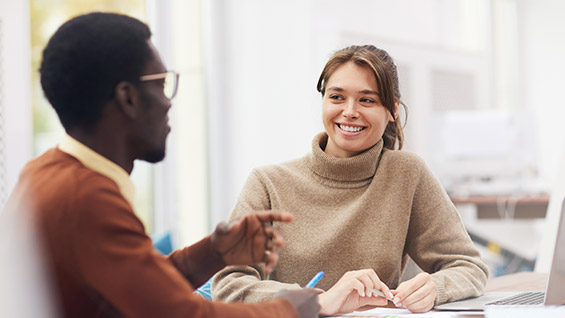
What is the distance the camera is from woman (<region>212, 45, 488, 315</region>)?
54.1 inches

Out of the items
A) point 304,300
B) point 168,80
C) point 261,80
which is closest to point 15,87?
point 261,80

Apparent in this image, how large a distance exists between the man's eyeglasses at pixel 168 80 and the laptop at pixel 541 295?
2.13 ft

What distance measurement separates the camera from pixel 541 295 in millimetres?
1240

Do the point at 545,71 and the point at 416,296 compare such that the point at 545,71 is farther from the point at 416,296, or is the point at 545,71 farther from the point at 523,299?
the point at 416,296

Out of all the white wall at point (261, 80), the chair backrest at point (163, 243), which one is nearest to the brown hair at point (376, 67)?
the chair backrest at point (163, 243)

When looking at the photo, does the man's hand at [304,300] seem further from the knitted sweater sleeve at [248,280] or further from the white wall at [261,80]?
the white wall at [261,80]

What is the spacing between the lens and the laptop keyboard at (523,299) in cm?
116

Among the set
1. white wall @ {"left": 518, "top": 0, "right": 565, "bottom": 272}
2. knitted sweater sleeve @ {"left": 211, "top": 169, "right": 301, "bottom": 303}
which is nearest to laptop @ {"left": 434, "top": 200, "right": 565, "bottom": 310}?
knitted sweater sleeve @ {"left": 211, "top": 169, "right": 301, "bottom": 303}

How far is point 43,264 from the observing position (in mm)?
682

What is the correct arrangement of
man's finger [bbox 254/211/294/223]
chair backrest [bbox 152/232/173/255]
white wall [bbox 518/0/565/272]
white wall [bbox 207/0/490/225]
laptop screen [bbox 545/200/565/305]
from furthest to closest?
white wall [bbox 518/0/565/272], white wall [bbox 207/0/490/225], chair backrest [bbox 152/232/173/255], laptop screen [bbox 545/200/565/305], man's finger [bbox 254/211/294/223]

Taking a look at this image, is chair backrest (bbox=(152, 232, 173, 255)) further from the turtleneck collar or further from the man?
the man

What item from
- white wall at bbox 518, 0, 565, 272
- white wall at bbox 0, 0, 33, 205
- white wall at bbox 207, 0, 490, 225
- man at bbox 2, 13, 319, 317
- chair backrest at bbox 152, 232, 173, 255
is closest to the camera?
man at bbox 2, 13, 319, 317

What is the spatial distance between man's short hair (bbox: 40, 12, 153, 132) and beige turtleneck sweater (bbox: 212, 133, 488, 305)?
0.69 metres

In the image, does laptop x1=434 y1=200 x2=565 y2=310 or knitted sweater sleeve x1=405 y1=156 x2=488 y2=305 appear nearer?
laptop x1=434 y1=200 x2=565 y2=310
